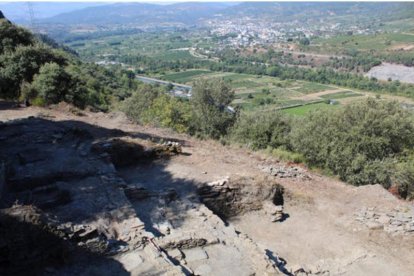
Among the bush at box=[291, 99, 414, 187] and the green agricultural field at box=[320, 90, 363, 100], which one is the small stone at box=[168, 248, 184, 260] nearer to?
the bush at box=[291, 99, 414, 187]

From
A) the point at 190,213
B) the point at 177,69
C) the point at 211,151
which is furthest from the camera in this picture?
the point at 177,69

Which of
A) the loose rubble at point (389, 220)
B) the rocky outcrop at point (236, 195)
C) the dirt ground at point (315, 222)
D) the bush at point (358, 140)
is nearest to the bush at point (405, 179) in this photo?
the bush at point (358, 140)

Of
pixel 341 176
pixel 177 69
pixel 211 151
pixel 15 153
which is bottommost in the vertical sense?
pixel 177 69

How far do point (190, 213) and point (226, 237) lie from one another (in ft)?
6.54

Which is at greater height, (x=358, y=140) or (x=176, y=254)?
(x=176, y=254)

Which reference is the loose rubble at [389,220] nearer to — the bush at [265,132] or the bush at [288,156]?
the bush at [288,156]

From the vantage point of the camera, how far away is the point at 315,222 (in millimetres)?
15133

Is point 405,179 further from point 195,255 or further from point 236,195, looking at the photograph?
point 195,255

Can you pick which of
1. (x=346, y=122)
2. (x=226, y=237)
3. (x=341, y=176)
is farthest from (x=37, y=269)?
(x=346, y=122)

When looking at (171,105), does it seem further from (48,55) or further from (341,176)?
(341,176)

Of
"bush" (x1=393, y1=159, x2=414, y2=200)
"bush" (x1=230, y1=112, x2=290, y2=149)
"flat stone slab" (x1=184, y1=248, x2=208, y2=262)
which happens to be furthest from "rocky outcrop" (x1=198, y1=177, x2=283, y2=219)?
"bush" (x1=230, y1=112, x2=290, y2=149)

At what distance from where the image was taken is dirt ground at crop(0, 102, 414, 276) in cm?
1272

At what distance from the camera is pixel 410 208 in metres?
15.3

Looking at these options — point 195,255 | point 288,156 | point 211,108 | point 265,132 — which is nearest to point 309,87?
point 211,108
